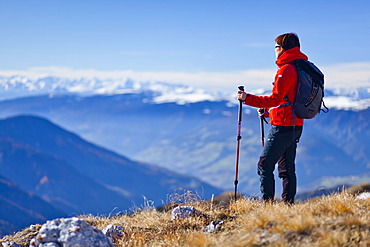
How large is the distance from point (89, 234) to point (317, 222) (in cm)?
345

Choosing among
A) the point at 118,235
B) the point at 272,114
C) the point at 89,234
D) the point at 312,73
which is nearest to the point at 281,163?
the point at 272,114

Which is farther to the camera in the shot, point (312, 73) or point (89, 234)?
point (312, 73)

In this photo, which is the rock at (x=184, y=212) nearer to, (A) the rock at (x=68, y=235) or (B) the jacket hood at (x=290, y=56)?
(A) the rock at (x=68, y=235)

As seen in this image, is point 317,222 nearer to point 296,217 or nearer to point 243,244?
point 296,217

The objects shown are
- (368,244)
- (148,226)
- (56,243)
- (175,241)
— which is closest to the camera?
(368,244)

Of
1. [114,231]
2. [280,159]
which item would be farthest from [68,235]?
[280,159]

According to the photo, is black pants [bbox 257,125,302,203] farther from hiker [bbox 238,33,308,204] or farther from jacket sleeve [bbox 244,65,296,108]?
jacket sleeve [bbox 244,65,296,108]

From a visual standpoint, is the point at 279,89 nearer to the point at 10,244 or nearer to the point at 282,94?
the point at 282,94

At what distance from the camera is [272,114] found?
29.5 ft

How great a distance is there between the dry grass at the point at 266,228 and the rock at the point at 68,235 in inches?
40.5

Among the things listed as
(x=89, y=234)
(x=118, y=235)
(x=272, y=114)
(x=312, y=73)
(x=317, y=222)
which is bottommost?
(x=118, y=235)

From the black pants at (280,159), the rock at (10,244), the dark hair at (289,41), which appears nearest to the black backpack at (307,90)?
the dark hair at (289,41)

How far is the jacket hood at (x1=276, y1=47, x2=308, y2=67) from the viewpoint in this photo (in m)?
8.74

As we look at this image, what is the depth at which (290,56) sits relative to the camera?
8.75 m
